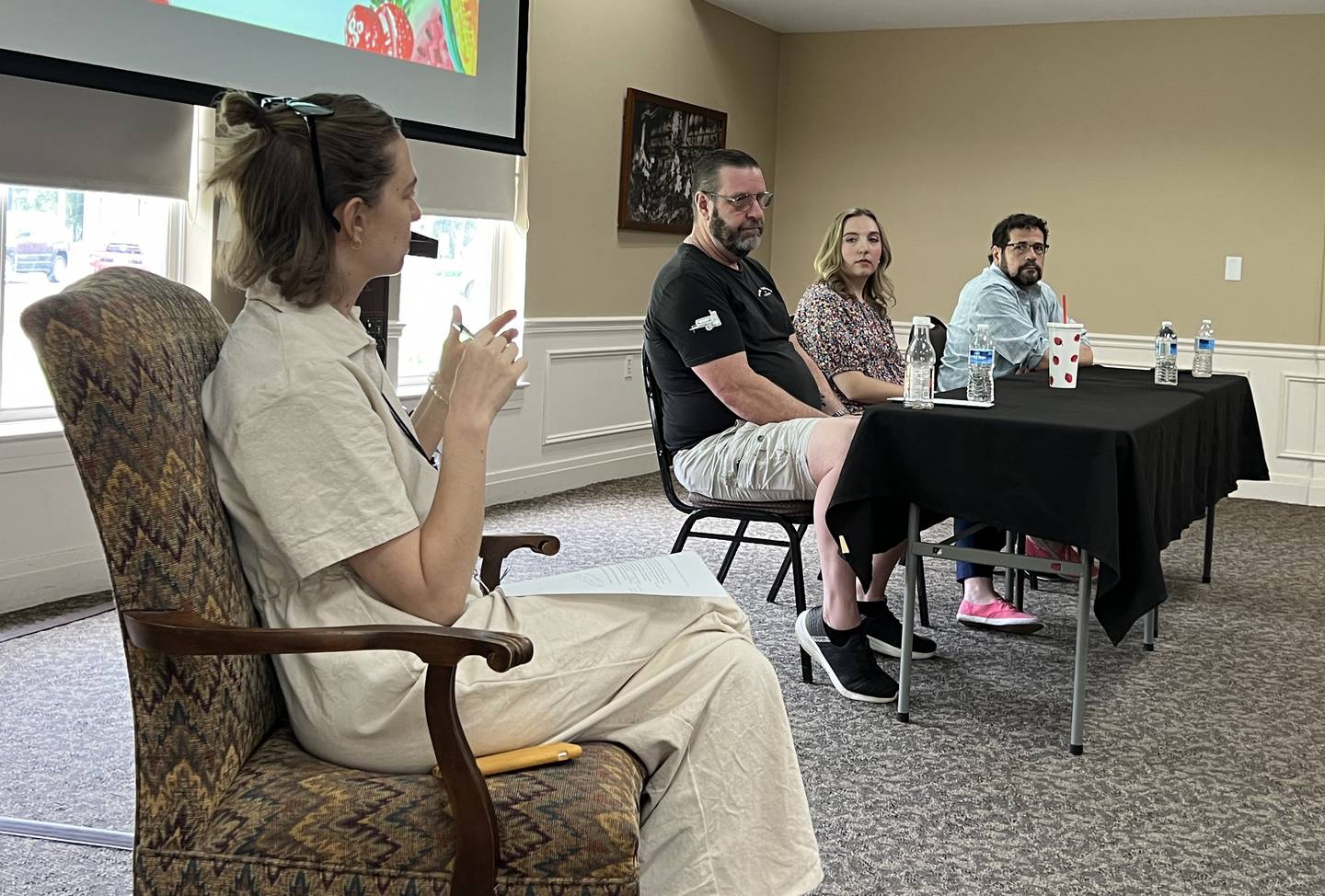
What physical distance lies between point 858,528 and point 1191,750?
904mm

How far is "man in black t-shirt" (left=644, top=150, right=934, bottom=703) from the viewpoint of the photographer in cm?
325

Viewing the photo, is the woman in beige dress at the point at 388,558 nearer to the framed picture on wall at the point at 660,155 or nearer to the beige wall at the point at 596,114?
the beige wall at the point at 596,114

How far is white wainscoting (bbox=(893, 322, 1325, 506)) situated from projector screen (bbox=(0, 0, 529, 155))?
3.63 m

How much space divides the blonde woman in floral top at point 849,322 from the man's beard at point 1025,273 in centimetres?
59

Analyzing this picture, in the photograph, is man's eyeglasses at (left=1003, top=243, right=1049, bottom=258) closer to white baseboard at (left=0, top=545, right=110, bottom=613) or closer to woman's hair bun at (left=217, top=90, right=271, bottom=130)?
white baseboard at (left=0, top=545, right=110, bottom=613)

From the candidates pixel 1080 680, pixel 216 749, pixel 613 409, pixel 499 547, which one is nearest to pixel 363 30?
pixel 613 409

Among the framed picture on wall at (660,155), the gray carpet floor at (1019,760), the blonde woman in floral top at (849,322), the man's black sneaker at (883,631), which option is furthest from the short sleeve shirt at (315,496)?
the framed picture on wall at (660,155)

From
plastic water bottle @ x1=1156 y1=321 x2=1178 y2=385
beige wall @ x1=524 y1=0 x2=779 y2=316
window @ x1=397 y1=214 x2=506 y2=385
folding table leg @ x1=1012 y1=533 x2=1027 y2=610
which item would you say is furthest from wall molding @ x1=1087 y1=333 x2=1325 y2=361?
window @ x1=397 y1=214 x2=506 y2=385

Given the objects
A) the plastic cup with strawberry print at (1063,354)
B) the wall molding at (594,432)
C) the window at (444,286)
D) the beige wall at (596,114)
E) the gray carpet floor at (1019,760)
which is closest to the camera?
the gray carpet floor at (1019,760)

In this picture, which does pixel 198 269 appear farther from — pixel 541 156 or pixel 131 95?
pixel 541 156

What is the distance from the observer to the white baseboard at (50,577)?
377 cm

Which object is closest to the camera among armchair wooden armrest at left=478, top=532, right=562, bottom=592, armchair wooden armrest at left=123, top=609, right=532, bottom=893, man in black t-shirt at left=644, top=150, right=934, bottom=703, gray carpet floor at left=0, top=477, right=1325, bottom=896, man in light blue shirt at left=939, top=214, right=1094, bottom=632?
armchair wooden armrest at left=123, top=609, right=532, bottom=893

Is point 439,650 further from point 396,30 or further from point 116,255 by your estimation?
point 396,30

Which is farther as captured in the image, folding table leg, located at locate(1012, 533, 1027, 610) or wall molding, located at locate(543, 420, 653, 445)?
wall molding, located at locate(543, 420, 653, 445)
